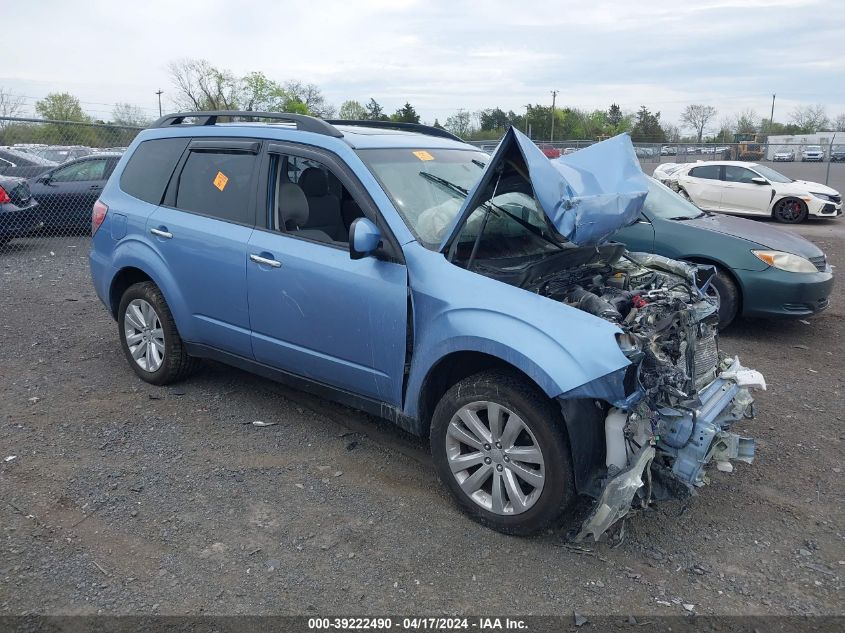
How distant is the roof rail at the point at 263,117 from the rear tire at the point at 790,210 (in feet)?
49.0

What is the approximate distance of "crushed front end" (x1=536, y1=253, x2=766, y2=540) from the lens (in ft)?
10.4

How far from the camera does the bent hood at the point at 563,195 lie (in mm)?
3559

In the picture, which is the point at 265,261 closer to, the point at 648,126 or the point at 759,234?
the point at 759,234

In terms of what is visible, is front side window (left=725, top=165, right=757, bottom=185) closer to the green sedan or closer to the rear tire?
the rear tire

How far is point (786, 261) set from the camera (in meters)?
6.57

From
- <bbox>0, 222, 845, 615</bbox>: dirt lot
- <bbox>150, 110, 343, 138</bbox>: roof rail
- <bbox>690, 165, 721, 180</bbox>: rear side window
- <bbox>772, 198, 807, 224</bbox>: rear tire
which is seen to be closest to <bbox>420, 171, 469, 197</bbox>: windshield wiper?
<bbox>150, 110, 343, 138</bbox>: roof rail

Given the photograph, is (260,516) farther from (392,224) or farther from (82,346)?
(82,346)

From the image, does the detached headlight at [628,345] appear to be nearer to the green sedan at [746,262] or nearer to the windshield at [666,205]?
the green sedan at [746,262]

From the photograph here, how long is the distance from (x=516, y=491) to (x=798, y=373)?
366 centimetres

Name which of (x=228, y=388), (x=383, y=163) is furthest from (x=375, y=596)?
(x=228, y=388)

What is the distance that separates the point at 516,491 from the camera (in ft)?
11.2

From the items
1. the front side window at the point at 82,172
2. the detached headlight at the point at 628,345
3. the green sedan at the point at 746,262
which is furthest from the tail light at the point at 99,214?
the front side window at the point at 82,172

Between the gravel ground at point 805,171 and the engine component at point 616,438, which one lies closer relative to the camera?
the engine component at point 616,438

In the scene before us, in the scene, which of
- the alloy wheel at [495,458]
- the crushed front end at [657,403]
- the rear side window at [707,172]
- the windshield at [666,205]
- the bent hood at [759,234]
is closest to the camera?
the crushed front end at [657,403]
